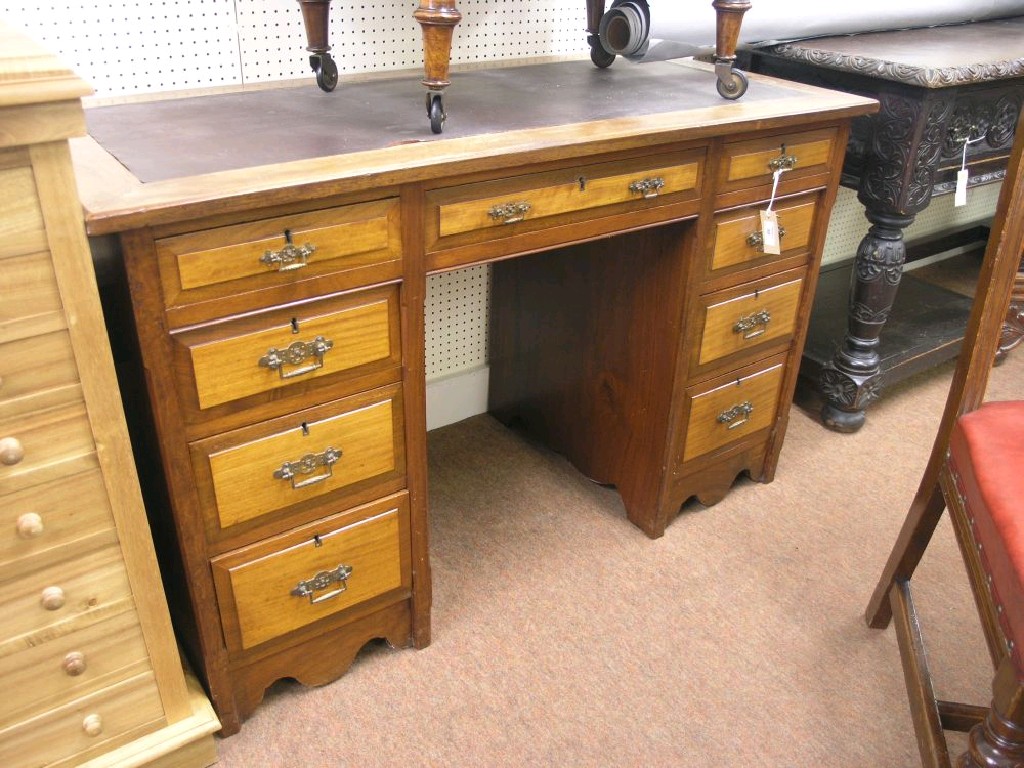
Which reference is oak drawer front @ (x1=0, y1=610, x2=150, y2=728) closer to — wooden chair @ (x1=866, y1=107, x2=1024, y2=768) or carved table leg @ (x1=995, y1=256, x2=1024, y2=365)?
wooden chair @ (x1=866, y1=107, x2=1024, y2=768)

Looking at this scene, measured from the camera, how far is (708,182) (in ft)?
5.40

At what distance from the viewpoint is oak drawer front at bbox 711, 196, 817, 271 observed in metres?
1.74

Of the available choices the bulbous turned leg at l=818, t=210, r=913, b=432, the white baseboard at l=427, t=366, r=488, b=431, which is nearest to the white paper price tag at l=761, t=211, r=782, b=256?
the bulbous turned leg at l=818, t=210, r=913, b=432

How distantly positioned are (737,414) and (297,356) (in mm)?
1151

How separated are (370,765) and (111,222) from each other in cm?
101

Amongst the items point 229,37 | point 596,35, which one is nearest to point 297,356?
point 229,37

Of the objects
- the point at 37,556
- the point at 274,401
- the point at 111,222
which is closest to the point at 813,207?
the point at 274,401

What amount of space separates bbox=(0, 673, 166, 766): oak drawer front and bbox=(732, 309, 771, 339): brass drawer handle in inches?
52.7

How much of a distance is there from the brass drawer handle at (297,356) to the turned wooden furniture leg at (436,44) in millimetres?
406

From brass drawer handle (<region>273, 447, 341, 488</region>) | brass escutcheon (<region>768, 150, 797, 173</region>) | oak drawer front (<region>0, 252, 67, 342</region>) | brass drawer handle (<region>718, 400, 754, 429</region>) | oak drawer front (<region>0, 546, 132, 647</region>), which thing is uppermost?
oak drawer front (<region>0, 252, 67, 342</region>)

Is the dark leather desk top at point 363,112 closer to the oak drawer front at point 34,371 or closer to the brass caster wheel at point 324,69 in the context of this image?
the brass caster wheel at point 324,69

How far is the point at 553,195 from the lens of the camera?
4.74 feet

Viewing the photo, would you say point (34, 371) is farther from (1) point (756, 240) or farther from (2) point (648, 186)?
(1) point (756, 240)

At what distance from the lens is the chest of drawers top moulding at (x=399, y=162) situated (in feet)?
3.51
